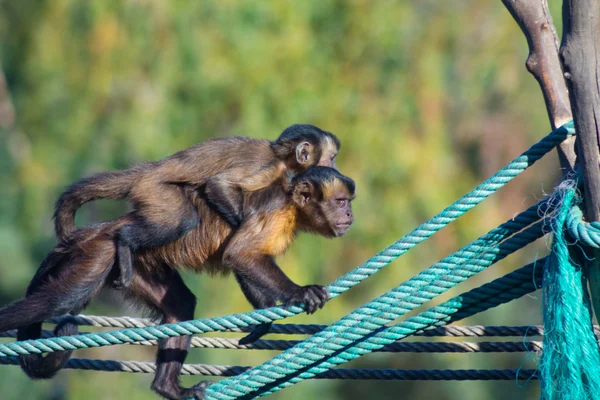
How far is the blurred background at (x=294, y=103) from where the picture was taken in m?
11.5

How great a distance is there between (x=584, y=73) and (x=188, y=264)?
10.0ft

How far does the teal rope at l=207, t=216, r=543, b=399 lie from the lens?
13.2ft

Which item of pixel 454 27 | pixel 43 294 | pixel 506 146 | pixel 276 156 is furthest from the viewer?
pixel 506 146

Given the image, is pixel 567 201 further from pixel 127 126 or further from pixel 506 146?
pixel 506 146

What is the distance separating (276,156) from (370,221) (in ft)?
19.8

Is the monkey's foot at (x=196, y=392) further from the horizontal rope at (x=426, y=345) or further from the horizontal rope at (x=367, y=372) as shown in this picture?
the horizontal rope at (x=426, y=345)

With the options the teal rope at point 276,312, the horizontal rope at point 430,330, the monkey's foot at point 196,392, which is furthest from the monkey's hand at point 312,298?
the monkey's foot at point 196,392

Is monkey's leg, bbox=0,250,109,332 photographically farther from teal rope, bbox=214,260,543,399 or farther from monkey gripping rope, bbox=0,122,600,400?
teal rope, bbox=214,260,543,399

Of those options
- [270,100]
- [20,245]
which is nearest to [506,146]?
[270,100]

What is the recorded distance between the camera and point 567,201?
3.69 m

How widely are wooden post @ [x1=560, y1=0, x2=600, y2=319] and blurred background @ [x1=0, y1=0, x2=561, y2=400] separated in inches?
295

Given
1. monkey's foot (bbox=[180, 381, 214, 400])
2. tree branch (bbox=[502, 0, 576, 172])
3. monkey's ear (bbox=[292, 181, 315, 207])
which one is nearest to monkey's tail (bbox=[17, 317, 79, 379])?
monkey's foot (bbox=[180, 381, 214, 400])

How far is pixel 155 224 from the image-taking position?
505 cm

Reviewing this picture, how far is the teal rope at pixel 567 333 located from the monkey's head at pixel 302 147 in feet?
7.61
